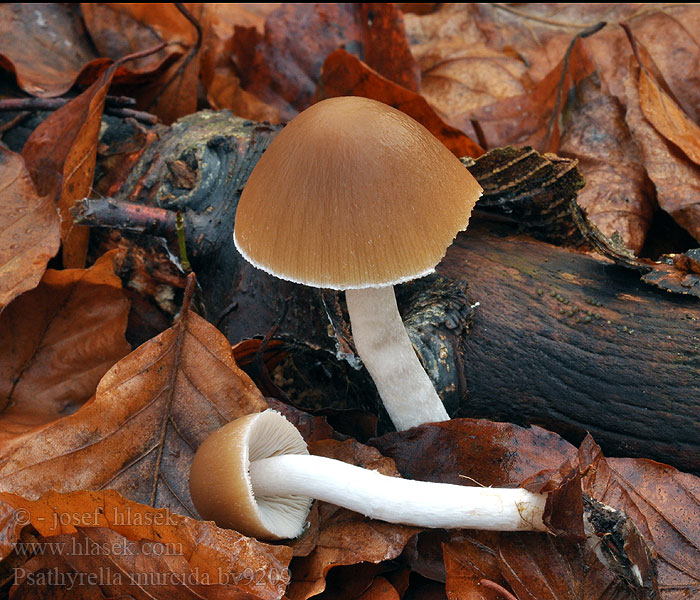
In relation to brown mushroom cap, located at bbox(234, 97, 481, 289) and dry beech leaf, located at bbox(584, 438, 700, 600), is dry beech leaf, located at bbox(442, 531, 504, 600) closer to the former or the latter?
dry beech leaf, located at bbox(584, 438, 700, 600)

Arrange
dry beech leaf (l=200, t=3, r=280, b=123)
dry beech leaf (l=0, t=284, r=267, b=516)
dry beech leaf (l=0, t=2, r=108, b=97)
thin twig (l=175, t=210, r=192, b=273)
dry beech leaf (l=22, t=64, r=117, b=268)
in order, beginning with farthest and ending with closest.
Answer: dry beech leaf (l=200, t=3, r=280, b=123)
dry beech leaf (l=0, t=2, r=108, b=97)
dry beech leaf (l=22, t=64, r=117, b=268)
thin twig (l=175, t=210, r=192, b=273)
dry beech leaf (l=0, t=284, r=267, b=516)

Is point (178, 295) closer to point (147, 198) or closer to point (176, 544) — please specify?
point (147, 198)

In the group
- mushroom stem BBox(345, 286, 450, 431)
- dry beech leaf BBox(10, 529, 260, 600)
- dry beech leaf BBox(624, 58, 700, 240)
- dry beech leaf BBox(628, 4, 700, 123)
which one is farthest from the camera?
dry beech leaf BBox(628, 4, 700, 123)

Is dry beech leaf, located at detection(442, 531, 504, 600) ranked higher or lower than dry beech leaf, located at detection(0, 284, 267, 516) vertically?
lower

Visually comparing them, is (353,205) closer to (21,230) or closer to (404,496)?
(404,496)

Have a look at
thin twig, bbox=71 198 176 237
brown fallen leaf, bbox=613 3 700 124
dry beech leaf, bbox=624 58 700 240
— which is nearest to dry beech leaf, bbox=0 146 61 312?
thin twig, bbox=71 198 176 237

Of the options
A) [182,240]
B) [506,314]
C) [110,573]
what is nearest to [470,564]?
[506,314]
